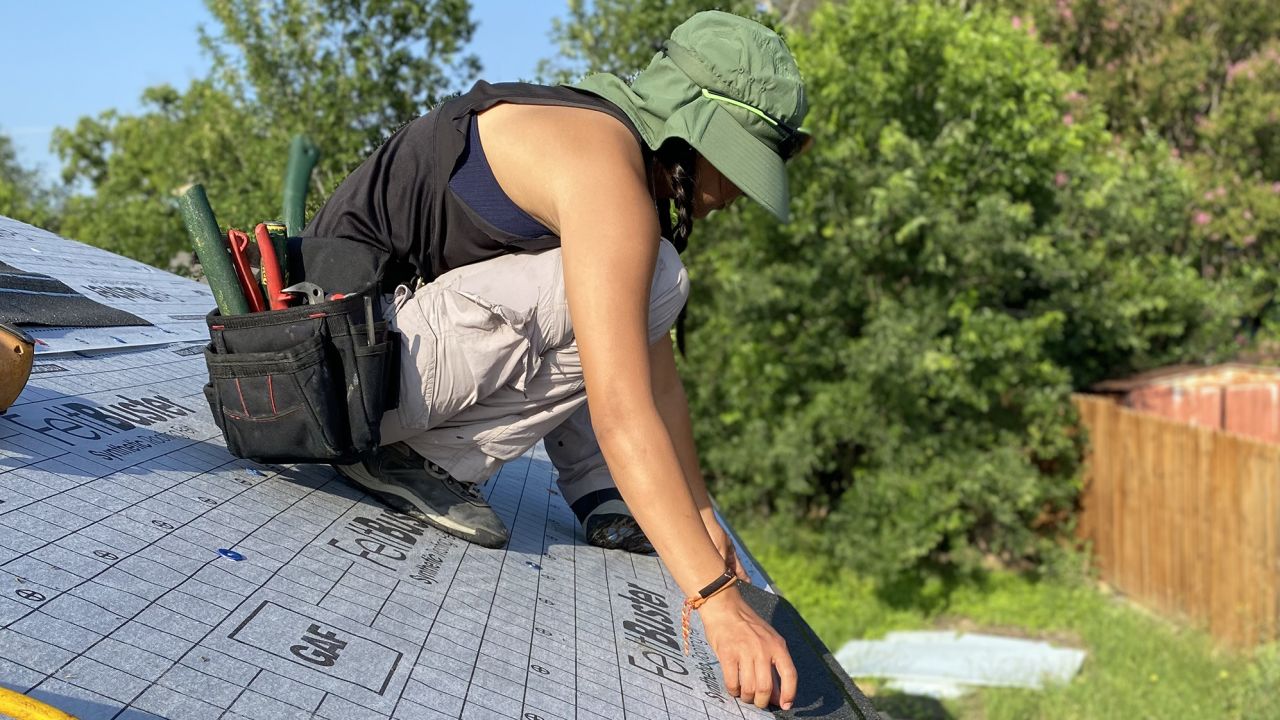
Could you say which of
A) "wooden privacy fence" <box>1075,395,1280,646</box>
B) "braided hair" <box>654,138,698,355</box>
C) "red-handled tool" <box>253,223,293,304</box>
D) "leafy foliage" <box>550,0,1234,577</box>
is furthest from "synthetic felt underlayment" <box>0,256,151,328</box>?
"wooden privacy fence" <box>1075,395,1280,646</box>

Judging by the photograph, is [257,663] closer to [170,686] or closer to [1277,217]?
[170,686]

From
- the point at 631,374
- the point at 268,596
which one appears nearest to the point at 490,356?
the point at 631,374

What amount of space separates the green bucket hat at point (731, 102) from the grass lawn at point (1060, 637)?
415 centimetres

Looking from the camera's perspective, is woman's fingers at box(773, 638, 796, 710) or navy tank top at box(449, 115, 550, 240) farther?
navy tank top at box(449, 115, 550, 240)

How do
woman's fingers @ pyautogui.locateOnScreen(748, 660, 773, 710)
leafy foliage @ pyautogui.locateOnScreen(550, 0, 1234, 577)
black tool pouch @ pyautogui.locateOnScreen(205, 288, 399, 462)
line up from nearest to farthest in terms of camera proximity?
woman's fingers @ pyautogui.locateOnScreen(748, 660, 773, 710)
black tool pouch @ pyautogui.locateOnScreen(205, 288, 399, 462)
leafy foliage @ pyautogui.locateOnScreen(550, 0, 1234, 577)

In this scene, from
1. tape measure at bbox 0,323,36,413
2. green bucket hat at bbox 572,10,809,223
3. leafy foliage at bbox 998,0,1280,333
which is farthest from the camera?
leafy foliage at bbox 998,0,1280,333

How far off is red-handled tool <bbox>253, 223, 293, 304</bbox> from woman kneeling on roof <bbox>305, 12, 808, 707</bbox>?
19 cm

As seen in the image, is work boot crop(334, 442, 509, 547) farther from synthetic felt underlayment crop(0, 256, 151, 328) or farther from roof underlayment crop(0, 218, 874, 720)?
synthetic felt underlayment crop(0, 256, 151, 328)

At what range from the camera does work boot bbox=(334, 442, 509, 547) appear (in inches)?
85.7

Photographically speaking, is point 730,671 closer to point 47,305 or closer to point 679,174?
point 679,174

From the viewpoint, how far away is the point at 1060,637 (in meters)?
7.90

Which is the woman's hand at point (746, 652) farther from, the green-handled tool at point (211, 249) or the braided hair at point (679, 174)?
the green-handled tool at point (211, 249)

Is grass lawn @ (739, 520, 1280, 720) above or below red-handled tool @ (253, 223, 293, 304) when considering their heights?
below

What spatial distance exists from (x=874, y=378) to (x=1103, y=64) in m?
6.59
